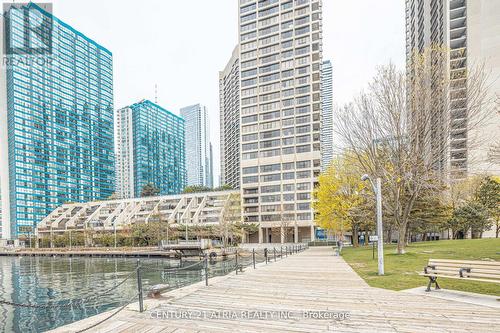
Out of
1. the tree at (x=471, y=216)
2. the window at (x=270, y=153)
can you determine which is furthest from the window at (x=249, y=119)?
the tree at (x=471, y=216)

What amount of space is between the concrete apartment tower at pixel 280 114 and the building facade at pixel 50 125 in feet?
286

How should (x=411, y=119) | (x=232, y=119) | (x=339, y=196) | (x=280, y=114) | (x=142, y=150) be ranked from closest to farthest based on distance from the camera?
(x=411, y=119) → (x=339, y=196) → (x=280, y=114) → (x=232, y=119) → (x=142, y=150)

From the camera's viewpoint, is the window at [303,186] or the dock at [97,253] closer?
the dock at [97,253]

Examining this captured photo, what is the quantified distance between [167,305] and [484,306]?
24.4ft

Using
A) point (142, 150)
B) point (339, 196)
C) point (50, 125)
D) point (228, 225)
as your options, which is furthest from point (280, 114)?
point (142, 150)

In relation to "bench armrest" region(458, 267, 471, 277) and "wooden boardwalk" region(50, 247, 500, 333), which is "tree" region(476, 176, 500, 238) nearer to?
"wooden boardwalk" region(50, 247, 500, 333)

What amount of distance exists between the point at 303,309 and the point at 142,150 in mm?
180874

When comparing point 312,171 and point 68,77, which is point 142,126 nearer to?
point 68,77

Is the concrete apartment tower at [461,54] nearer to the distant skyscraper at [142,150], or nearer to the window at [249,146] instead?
the window at [249,146]

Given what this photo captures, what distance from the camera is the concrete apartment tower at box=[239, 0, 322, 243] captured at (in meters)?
74.5

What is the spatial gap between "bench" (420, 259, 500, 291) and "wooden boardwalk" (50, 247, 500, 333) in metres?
0.95

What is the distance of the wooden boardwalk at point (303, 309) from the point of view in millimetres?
5820

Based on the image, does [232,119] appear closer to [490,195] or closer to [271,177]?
[271,177]

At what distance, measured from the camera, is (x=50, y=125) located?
13212cm
